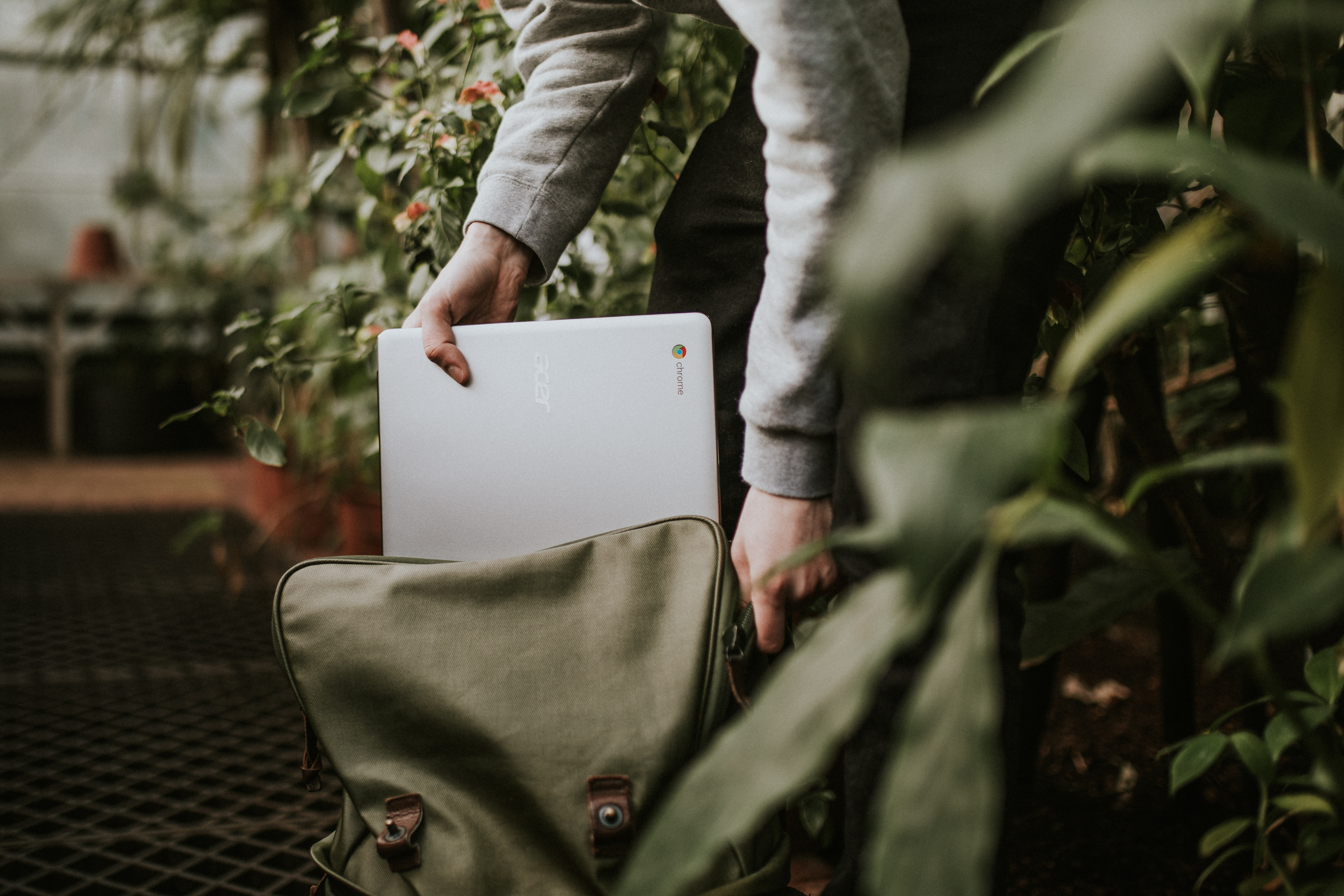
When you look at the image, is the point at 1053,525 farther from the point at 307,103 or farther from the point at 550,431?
the point at 307,103

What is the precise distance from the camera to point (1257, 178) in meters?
0.25

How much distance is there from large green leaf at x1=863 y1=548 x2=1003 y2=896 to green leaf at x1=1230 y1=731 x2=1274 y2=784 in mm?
460

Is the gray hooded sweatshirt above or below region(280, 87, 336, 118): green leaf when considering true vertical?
below

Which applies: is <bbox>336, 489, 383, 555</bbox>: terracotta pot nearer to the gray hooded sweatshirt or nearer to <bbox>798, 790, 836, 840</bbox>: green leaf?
<bbox>798, 790, 836, 840</bbox>: green leaf

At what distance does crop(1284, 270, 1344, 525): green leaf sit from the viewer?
237 millimetres

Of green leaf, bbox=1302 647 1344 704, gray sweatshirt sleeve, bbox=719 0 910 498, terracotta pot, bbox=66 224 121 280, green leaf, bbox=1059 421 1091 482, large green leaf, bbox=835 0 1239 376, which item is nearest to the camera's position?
large green leaf, bbox=835 0 1239 376

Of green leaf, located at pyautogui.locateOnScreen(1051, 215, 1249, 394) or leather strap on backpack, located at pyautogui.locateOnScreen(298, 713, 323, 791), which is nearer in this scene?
green leaf, located at pyautogui.locateOnScreen(1051, 215, 1249, 394)

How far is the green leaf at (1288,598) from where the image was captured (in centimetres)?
24

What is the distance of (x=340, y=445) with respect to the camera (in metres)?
1.79

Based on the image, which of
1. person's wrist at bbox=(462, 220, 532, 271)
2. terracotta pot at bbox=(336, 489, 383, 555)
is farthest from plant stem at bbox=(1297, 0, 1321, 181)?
terracotta pot at bbox=(336, 489, 383, 555)

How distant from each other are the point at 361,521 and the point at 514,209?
1083 millimetres

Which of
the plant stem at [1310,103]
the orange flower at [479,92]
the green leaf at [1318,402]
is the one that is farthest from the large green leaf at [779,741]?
the orange flower at [479,92]

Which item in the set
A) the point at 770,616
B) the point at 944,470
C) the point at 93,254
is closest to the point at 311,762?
the point at 770,616

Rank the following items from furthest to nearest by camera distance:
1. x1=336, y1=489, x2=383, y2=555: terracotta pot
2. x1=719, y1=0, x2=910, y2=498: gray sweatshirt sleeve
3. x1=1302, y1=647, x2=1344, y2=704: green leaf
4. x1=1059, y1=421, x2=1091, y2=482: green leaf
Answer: x1=336, y1=489, x2=383, y2=555: terracotta pot → x1=1059, y1=421, x2=1091, y2=482: green leaf → x1=1302, y1=647, x2=1344, y2=704: green leaf → x1=719, y1=0, x2=910, y2=498: gray sweatshirt sleeve
